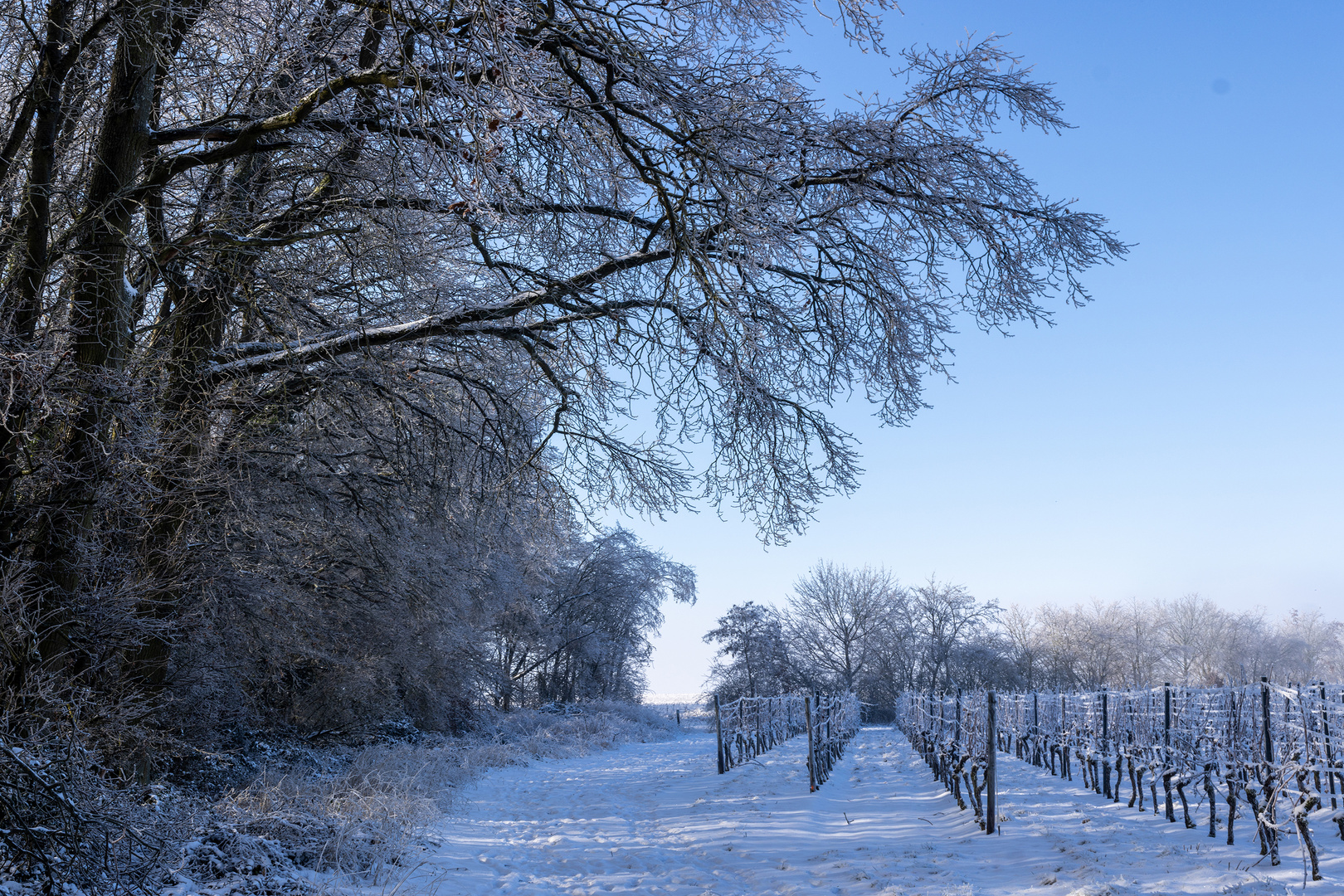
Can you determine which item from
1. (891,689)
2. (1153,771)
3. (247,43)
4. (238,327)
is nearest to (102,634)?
(238,327)

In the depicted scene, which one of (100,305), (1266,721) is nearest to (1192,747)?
(1266,721)

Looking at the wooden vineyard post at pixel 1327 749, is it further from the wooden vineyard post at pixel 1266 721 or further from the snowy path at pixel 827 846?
the snowy path at pixel 827 846

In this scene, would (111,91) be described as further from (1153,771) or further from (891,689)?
(891,689)

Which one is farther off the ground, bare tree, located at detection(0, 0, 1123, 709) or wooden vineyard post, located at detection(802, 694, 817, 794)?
bare tree, located at detection(0, 0, 1123, 709)

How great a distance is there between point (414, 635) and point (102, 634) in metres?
8.32

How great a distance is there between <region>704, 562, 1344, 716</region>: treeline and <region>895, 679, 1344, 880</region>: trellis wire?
68.2 ft

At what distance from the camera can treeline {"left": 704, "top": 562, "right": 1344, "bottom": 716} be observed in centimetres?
3912

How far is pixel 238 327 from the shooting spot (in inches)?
333

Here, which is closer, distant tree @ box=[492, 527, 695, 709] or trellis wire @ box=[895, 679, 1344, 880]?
trellis wire @ box=[895, 679, 1344, 880]

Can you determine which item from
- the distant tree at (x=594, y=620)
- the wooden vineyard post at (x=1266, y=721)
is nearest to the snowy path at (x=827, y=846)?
the wooden vineyard post at (x=1266, y=721)

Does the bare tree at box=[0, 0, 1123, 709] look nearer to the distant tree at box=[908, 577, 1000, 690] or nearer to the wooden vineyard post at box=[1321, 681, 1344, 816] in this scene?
the wooden vineyard post at box=[1321, 681, 1344, 816]

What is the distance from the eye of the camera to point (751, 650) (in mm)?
38781

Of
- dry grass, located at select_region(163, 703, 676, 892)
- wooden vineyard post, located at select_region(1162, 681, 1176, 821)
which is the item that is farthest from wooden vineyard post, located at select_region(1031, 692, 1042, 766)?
dry grass, located at select_region(163, 703, 676, 892)

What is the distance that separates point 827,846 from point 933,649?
39736 mm
